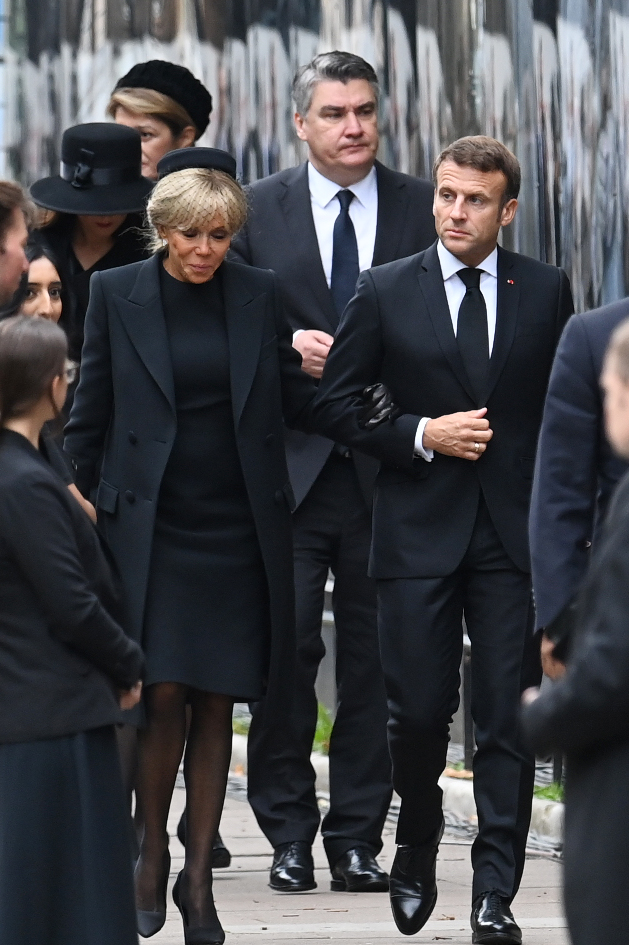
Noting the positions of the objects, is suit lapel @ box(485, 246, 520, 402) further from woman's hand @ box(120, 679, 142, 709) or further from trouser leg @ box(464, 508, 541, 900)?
woman's hand @ box(120, 679, 142, 709)

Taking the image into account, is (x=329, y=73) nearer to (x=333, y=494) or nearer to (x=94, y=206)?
(x=94, y=206)

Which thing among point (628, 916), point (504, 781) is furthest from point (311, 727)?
point (628, 916)

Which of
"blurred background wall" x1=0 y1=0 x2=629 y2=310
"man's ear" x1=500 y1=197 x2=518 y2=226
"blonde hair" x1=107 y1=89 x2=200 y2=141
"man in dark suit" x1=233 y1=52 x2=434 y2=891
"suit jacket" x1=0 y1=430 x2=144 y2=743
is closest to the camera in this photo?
"suit jacket" x1=0 y1=430 x2=144 y2=743

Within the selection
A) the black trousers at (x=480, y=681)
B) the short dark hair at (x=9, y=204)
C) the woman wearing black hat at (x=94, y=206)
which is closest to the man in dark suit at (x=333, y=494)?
the woman wearing black hat at (x=94, y=206)

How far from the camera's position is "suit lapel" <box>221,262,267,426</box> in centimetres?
595

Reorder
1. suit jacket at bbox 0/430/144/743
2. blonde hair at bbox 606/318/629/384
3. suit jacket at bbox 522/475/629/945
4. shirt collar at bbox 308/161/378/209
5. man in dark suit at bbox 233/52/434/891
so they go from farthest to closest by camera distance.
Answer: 1. shirt collar at bbox 308/161/378/209
2. man in dark suit at bbox 233/52/434/891
3. suit jacket at bbox 0/430/144/743
4. blonde hair at bbox 606/318/629/384
5. suit jacket at bbox 522/475/629/945

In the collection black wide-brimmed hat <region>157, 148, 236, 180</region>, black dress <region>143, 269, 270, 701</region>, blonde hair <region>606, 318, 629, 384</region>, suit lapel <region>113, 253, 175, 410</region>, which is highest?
blonde hair <region>606, 318, 629, 384</region>

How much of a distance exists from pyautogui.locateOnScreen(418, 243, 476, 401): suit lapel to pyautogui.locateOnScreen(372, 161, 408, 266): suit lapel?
87 cm

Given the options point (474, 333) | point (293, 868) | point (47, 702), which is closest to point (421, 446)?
point (474, 333)

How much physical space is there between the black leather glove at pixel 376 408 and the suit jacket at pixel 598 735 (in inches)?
99.4

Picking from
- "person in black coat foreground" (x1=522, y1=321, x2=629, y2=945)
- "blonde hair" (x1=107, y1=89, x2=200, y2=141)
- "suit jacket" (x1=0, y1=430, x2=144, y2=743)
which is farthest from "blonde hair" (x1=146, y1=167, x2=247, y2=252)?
"person in black coat foreground" (x1=522, y1=321, x2=629, y2=945)

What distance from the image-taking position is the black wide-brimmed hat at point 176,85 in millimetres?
8016

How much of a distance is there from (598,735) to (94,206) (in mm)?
3963

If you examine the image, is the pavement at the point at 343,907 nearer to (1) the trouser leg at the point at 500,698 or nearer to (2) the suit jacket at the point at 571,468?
(1) the trouser leg at the point at 500,698
